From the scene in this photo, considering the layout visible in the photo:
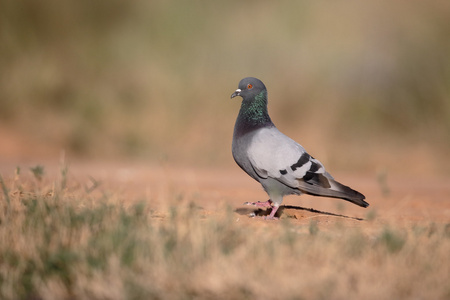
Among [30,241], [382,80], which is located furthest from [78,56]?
[30,241]

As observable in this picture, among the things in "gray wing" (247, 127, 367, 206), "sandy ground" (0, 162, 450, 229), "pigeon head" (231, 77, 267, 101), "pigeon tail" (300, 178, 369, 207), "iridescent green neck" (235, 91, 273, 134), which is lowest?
"sandy ground" (0, 162, 450, 229)

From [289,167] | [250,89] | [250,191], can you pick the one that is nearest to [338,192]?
[289,167]

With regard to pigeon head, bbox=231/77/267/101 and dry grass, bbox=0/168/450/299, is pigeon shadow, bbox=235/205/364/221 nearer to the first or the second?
pigeon head, bbox=231/77/267/101

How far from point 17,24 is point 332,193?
11329 mm

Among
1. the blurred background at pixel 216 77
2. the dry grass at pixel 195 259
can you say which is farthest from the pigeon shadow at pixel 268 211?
the blurred background at pixel 216 77

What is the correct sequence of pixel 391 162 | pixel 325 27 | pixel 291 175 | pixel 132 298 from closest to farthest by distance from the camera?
1. pixel 132 298
2. pixel 291 175
3. pixel 391 162
4. pixel 325 27

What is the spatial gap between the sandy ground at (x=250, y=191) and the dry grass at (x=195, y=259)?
81 centimetres

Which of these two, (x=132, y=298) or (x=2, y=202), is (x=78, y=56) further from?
(x=132, y=298)

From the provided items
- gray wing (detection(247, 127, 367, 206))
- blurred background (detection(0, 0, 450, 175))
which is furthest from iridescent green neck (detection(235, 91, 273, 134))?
blurred background (detection(0, 0, 450, 175))

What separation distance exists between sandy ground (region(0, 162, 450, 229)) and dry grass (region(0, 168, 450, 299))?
809 mm

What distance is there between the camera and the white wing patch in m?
5.45

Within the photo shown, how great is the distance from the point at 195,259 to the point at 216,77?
11.7 m

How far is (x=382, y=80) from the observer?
14531 mm

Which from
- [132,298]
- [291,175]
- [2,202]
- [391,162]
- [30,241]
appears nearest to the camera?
[132,298]
